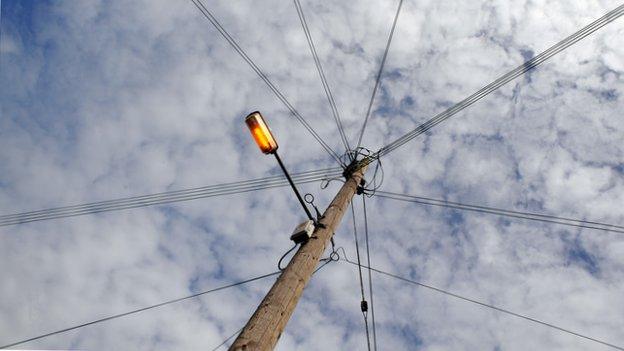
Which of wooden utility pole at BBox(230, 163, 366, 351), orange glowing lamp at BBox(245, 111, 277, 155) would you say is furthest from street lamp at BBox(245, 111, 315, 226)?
wooden utility pole at BBox(230, 163, 366, 351)

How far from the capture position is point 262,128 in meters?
3.38

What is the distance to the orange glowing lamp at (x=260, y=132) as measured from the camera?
11.0 feet

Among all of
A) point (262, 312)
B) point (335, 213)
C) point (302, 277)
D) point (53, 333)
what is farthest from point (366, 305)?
point (53, 333)

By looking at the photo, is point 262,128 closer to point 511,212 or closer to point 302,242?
point 302,242

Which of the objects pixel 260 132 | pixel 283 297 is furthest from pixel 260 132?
pixel 283 297

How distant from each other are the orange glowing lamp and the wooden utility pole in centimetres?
113

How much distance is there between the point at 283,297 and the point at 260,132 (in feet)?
5.31

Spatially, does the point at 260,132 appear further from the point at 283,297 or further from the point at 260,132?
the point at 283,297

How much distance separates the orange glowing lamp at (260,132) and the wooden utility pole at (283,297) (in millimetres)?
1126

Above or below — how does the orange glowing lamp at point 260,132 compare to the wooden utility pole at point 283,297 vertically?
above

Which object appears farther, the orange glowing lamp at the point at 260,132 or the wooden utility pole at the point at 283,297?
the orange glowing lamp at the point at 260,132

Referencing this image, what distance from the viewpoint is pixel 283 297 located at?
2.68 m

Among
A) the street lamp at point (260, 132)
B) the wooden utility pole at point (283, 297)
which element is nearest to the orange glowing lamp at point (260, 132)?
the street lamp at point (260, 132)

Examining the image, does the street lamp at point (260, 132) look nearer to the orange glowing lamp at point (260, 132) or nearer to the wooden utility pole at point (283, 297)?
the orange glowing lamp at point (260, 132)
